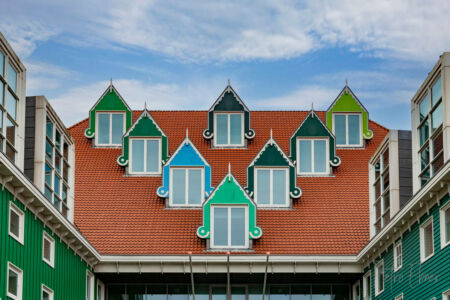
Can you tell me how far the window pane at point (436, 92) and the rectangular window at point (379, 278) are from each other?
7.59 metres

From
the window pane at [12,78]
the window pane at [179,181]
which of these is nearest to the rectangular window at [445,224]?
the window pane at [12,78]

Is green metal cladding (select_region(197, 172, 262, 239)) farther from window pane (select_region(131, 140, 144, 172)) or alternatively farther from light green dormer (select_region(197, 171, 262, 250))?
window pane (select_region(131, 140, 144, 172))

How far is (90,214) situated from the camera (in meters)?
38.2

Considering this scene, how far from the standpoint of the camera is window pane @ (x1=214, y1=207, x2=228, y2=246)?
121 ft

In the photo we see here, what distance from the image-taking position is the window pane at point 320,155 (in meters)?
41.3

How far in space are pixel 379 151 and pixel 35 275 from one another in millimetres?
12561

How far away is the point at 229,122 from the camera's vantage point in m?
43.0

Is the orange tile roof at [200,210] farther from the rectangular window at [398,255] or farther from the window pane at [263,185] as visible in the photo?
the rectangular window at [398,255]

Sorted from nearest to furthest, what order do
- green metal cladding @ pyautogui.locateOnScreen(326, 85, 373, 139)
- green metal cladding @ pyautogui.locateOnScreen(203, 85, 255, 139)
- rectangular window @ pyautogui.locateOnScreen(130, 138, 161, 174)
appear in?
rectangular window @ pyautogui.locateOnScreen(130, 138, 161, 174), green metal cladding @ pyautogui.locateOnScreen(203, 85, 255, 139), green metal cladding @ pyautogui.locateOnScreen(326, 85, 373, 139)

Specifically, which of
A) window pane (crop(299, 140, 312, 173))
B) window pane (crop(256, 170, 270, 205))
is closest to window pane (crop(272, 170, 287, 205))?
window pane (crop(256, 170, 270, 205))

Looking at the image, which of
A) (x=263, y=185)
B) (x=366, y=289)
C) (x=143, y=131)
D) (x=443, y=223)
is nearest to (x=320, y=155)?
(x=263, y=185)

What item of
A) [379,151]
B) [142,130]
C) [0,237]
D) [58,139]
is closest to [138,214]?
[142,130]

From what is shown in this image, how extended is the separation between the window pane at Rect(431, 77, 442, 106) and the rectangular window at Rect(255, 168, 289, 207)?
39.6 feet

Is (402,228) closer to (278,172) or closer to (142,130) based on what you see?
(278,172)
